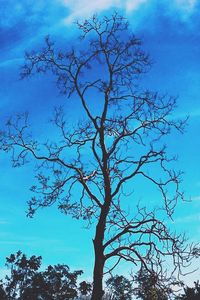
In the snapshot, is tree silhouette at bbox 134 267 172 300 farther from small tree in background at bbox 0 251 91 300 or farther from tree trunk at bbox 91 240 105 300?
small tree in background at bbox 0 251 91 300

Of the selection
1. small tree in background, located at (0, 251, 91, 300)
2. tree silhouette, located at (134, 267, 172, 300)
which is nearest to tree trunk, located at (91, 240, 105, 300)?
tree silhouette, located at (134, 267, 172, 300)

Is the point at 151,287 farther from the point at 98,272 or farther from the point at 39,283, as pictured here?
the point at 39,283

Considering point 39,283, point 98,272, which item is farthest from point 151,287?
point 39,283

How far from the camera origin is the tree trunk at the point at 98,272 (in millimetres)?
11188

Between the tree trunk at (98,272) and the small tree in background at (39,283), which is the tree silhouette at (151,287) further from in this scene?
the small tree in background at (39,283)

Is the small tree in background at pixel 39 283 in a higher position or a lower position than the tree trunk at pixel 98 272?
higher

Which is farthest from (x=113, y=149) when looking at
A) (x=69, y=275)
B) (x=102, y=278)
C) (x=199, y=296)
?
(x=69, y=275)

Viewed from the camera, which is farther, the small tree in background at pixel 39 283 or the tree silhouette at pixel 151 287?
the small tree in background at pixel 39 283

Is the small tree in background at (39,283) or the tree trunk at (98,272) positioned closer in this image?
the tree trunk at (98,272)

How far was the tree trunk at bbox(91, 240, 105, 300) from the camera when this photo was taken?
11.2m

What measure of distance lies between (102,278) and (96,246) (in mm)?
847

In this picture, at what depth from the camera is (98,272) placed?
11.5 metres

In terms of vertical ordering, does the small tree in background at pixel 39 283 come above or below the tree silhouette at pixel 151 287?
above

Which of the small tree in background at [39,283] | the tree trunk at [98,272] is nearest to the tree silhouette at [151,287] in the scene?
the tree trunk at [98,272]
